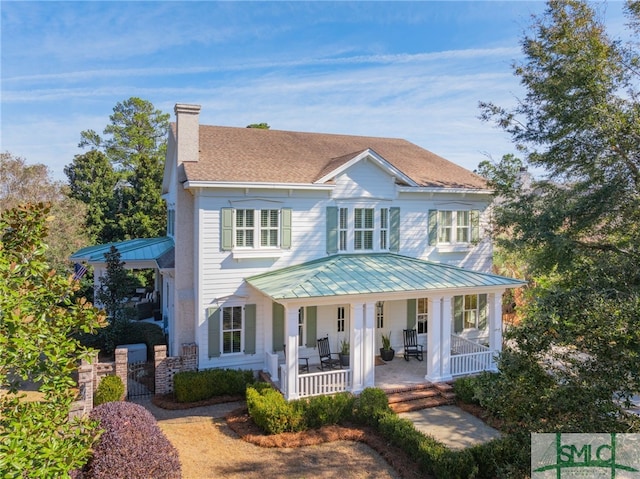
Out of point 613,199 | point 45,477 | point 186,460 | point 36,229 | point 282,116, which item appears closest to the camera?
point 45,477

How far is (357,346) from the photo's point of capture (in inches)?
544

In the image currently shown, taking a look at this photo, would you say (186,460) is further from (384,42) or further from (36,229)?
(384,42)

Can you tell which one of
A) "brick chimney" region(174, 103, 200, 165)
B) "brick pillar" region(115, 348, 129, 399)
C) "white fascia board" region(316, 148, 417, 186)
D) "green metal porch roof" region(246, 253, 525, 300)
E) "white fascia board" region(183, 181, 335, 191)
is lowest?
"brick pillar" region(115, 348, 129, 399)

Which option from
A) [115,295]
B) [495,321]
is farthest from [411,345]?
[115,295]

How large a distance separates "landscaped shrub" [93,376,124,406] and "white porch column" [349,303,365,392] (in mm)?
7304

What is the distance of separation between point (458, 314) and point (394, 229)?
16.1 ft

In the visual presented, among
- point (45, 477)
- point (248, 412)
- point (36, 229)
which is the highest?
point (36, 229)

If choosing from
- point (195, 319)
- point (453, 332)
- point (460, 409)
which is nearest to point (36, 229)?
point (195, 319)

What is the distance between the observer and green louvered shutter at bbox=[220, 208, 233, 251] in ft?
48.1

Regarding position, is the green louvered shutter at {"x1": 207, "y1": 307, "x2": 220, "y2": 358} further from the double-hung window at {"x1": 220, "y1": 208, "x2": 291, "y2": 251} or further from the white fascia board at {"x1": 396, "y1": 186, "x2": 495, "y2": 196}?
the white fascia board at {"x1": 396, "y1": 186, "x2": 495, "y2": 196}

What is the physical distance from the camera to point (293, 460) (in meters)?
10.3

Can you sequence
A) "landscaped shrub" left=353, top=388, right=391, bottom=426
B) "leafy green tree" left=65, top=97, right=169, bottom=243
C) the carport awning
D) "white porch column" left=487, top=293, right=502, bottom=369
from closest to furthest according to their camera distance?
"landscaped shrub" left=353, top=388, right=391, bottom=426 < "white porch column" left=487, top=293, right=502, bottom=369 < the carport awning < "leafy green tree" left=65, top=97, right=169, bottom=243

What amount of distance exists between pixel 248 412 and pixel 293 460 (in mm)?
3023

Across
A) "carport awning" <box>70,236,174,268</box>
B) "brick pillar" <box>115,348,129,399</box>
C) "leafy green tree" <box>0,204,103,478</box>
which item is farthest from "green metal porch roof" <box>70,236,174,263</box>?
"leafy green tree" <box>0,204,103,478</box>
